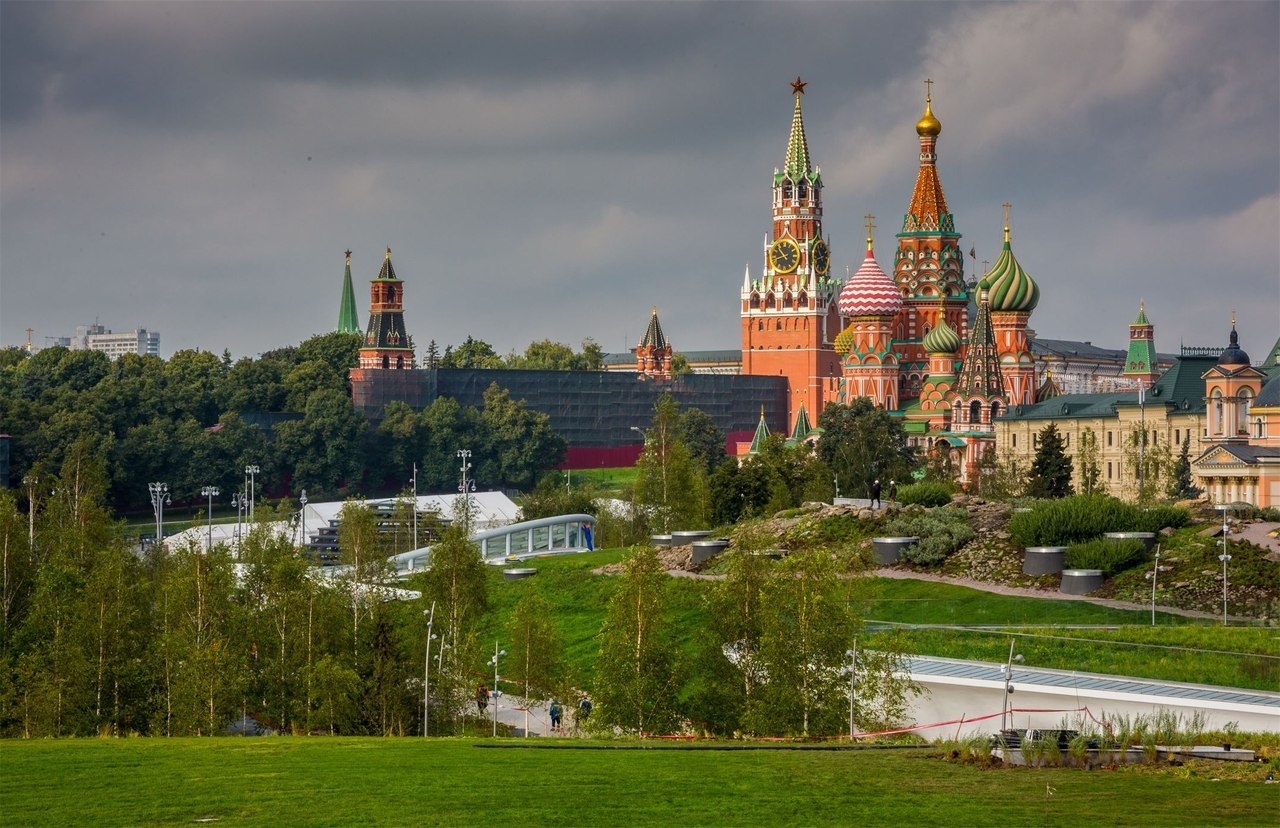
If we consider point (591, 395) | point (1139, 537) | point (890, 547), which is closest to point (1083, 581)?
point (1139, 537)

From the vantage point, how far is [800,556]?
112ft

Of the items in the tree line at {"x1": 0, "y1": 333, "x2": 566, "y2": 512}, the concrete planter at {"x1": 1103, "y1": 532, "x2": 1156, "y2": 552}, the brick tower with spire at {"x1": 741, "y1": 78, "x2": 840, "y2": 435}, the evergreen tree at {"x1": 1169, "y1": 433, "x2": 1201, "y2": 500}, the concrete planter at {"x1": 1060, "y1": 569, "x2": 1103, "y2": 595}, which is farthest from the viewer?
the brick tower with spire at {"x1": 741, "y1": 78, "x2": 840, "y2": 435}

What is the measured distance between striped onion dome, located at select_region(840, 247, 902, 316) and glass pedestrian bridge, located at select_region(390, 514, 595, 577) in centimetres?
5313

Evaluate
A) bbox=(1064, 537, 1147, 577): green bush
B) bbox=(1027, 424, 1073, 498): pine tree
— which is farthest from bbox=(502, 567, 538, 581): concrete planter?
bbox=(1027, 424, 1073, 498): pine tree

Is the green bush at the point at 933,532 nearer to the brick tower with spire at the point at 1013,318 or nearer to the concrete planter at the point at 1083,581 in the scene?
the concrete planter at the point at 1083,581

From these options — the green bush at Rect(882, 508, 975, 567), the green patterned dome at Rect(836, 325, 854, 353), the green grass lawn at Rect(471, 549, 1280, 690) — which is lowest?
the green grass lawn at Rect(471, 549, 1280, 690)

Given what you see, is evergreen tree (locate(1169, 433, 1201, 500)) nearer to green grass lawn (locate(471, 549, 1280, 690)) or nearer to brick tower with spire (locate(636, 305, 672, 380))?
green grass lawn (locate(471, 549, 1280, 690))

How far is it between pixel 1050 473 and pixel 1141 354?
6804cm

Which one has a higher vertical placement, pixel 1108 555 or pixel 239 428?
pixel 239 428

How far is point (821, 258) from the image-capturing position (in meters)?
157

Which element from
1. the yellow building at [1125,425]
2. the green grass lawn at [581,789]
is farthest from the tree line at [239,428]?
the green grass lawn at [581,789]

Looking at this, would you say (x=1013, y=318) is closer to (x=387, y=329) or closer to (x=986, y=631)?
(x=387, y=329)

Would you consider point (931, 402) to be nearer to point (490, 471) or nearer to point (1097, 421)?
point (1097, 421)

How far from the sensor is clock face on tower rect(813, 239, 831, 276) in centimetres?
15575
